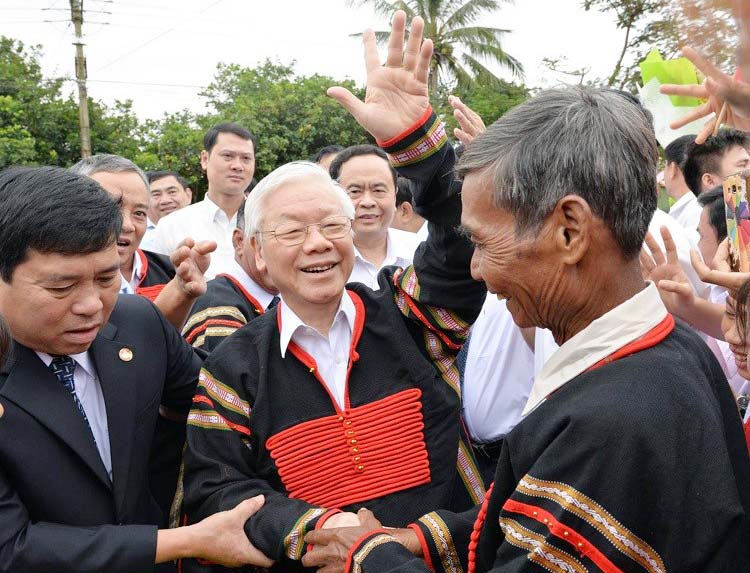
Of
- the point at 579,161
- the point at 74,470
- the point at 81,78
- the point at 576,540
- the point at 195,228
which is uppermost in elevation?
the point at 81,78

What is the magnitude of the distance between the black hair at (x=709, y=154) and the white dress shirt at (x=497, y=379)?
7.89 feet

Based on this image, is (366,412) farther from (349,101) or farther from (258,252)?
(349,101)

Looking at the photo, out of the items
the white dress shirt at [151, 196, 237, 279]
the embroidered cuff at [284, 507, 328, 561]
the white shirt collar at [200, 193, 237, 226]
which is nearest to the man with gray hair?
the embroidered cuff at [284, 507, 328, 561]

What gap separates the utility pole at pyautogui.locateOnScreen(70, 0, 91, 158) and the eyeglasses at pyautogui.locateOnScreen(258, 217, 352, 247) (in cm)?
1927

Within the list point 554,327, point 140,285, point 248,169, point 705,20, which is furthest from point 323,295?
point 248,169

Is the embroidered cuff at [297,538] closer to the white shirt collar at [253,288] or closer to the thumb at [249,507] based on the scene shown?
the thumb at [249,507]

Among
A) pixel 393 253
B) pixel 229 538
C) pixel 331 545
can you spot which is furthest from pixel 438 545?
pixel 393 253

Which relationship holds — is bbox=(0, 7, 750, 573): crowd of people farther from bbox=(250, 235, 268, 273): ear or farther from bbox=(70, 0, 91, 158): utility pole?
bbox=(70, 0, 91, 158): utility pole

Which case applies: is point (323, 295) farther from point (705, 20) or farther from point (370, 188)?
point (370, 188)

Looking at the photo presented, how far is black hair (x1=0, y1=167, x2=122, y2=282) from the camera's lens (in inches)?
91.6

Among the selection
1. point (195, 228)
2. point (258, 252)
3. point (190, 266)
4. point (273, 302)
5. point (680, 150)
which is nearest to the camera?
point (258, 252)

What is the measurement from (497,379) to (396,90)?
1180 mm

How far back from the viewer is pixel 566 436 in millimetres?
1557

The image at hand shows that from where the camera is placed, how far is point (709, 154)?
5.11 meters
